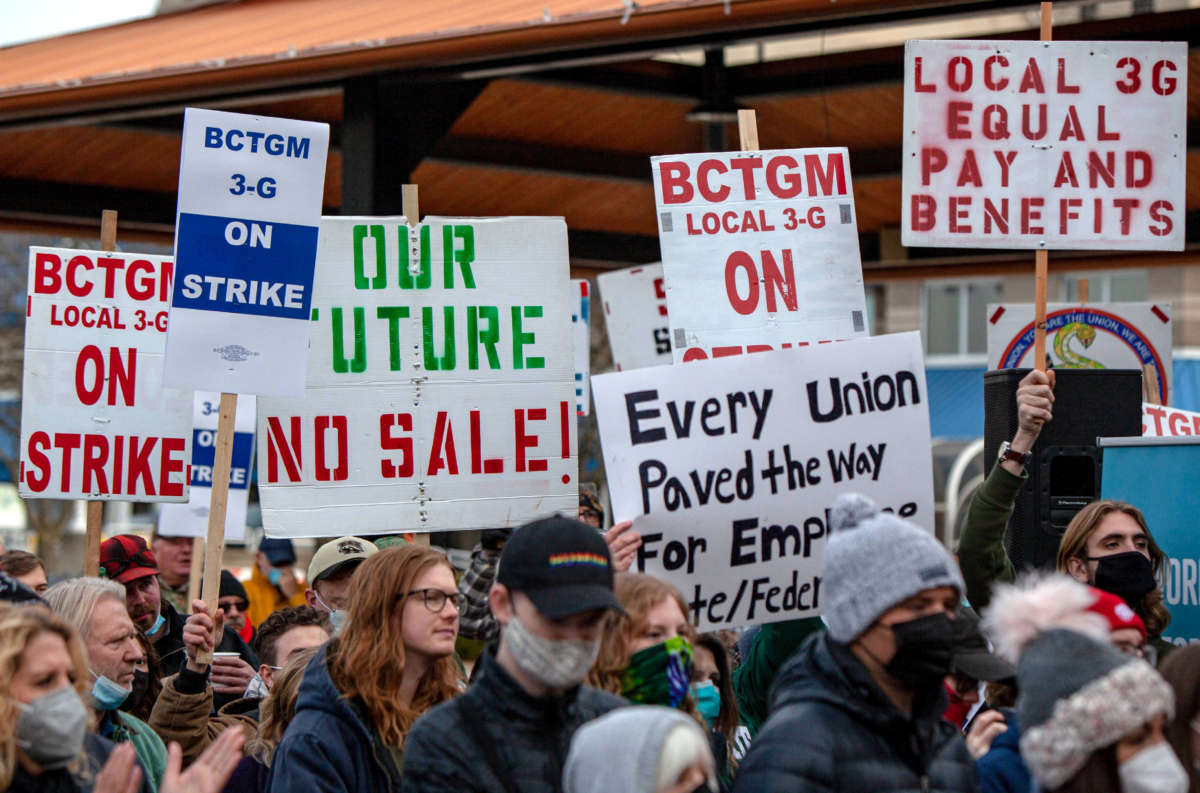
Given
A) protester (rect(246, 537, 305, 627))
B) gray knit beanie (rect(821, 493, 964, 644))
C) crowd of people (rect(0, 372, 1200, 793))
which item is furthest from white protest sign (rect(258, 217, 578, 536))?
protester (rect(246, 537, 305, 627))

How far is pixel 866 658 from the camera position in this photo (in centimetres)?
347

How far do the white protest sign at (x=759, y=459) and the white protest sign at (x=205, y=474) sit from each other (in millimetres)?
5360

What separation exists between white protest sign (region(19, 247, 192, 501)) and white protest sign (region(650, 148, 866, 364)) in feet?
8.95

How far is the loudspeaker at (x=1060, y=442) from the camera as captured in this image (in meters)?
6.74

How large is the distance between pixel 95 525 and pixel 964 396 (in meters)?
21.6

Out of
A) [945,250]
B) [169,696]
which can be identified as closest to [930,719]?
[169,696]

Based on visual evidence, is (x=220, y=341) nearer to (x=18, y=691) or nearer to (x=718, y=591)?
(x=718, y=591)

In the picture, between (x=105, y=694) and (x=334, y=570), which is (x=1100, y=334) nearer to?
(x=334, y=570)

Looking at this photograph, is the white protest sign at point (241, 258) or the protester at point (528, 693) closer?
the protester at point (528, 693)

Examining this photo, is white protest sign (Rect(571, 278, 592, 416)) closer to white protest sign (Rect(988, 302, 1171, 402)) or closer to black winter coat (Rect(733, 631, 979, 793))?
white protest sign (Rect(988, 302, 1171, 402))

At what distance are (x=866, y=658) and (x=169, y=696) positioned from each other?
113 inches

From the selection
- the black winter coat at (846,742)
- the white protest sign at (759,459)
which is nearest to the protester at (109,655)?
the white protest sign at (759,459)

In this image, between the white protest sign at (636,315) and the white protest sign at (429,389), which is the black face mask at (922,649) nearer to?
the white protest sign at (429,389)

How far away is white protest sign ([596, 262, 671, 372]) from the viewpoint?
33.4 ft
